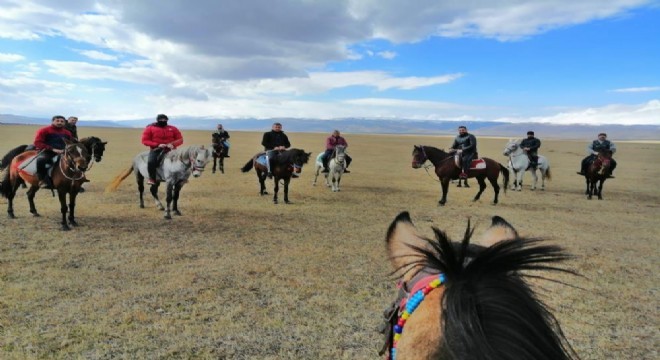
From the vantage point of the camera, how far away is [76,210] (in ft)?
34.4

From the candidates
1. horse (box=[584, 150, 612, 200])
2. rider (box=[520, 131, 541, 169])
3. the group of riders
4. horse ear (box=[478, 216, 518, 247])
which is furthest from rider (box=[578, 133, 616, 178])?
horse ear (box=[478, 216, 518, 247])

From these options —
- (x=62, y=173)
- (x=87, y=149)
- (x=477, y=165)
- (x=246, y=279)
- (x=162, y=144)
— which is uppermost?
(x=162, y=144)

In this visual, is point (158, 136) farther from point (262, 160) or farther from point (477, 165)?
point (477, 165)

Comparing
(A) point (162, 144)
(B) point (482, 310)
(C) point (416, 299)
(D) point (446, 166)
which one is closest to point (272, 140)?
(A) point (162, 144)

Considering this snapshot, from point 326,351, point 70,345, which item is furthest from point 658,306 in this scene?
point 70,345

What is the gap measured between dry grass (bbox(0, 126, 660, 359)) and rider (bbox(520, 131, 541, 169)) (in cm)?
495

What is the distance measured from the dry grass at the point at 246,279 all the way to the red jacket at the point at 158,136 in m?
1.90

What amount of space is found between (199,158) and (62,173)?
9.46ft

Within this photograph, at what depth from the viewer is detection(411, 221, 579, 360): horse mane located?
37.4 inches

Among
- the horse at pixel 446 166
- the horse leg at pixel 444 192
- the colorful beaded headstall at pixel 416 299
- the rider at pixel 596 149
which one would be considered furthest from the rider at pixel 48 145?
the rider at pixel 596 149

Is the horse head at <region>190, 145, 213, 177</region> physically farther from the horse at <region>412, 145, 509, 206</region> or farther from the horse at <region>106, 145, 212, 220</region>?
the horse at <region>412, 145, 509, 206</region>

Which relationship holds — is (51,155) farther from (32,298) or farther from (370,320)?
(370,320)

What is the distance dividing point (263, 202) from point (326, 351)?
8.85 metres

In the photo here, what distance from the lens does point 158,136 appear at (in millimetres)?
10539
